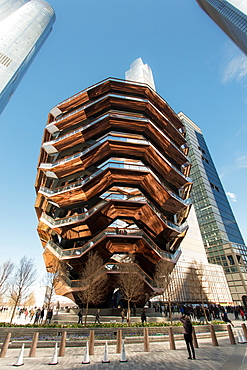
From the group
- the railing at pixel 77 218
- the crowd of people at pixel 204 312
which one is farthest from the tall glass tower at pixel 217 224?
the railing at pixel 77 218

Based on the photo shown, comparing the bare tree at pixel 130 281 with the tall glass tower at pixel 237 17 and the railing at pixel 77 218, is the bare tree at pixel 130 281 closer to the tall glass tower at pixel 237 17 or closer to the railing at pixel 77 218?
the railing at pixel 77 218

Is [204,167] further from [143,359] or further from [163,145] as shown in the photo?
[143,359]

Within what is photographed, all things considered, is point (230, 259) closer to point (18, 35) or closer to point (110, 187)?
point (110, 187)

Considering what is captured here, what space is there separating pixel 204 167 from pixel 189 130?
67.9 feet

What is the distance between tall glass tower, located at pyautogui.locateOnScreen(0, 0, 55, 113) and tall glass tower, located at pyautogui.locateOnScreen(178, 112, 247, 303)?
75.0 metres

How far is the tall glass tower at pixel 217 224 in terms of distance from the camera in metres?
66.4

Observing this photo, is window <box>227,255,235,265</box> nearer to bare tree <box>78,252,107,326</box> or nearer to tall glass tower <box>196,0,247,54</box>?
bare tree <box>78,252,107,326</box>

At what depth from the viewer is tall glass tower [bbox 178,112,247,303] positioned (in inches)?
2613

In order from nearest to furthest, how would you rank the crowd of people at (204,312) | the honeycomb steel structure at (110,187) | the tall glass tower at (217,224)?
the crowd of people at (204,312), the honeycomb steel structure at (110,187), the tall glass tower at (217,224)

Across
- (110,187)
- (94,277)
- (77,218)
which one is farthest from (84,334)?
(110,187)

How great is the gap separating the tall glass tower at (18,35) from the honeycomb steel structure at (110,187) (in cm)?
4412

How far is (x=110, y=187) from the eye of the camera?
28641 millimetres

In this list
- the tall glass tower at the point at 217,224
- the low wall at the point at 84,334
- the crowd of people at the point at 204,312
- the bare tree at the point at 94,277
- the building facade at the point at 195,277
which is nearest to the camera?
the low wall at the point at 84,334

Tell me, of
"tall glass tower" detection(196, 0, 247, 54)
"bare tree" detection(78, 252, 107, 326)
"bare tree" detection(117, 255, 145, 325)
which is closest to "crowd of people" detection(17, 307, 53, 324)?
"bare tree" detection(78, 252, 107, 326)
